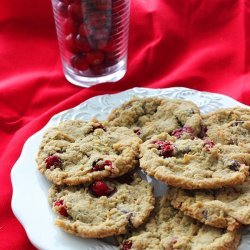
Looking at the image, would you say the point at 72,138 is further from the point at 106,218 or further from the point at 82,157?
the point at 106,218

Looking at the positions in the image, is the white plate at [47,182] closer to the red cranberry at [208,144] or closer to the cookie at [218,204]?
the cookie at [218,204]

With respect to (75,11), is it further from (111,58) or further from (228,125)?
(228,125)

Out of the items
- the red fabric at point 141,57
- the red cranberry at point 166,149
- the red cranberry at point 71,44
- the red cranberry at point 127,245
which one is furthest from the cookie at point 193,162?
the red cranberry at point 71,44

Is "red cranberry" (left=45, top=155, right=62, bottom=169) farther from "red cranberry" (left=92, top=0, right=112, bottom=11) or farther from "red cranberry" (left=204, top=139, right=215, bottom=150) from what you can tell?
"red cranberry" (left=92, top=0, right=112, bottom=11)

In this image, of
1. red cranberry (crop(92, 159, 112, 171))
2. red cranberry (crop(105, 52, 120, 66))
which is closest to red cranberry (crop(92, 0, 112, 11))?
red cranberry (crop(105, 52, 120, 66))

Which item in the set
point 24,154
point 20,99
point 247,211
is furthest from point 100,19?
point 247,211

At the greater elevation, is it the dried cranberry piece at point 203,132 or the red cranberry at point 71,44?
the dried cranberry piece at point 203,132
